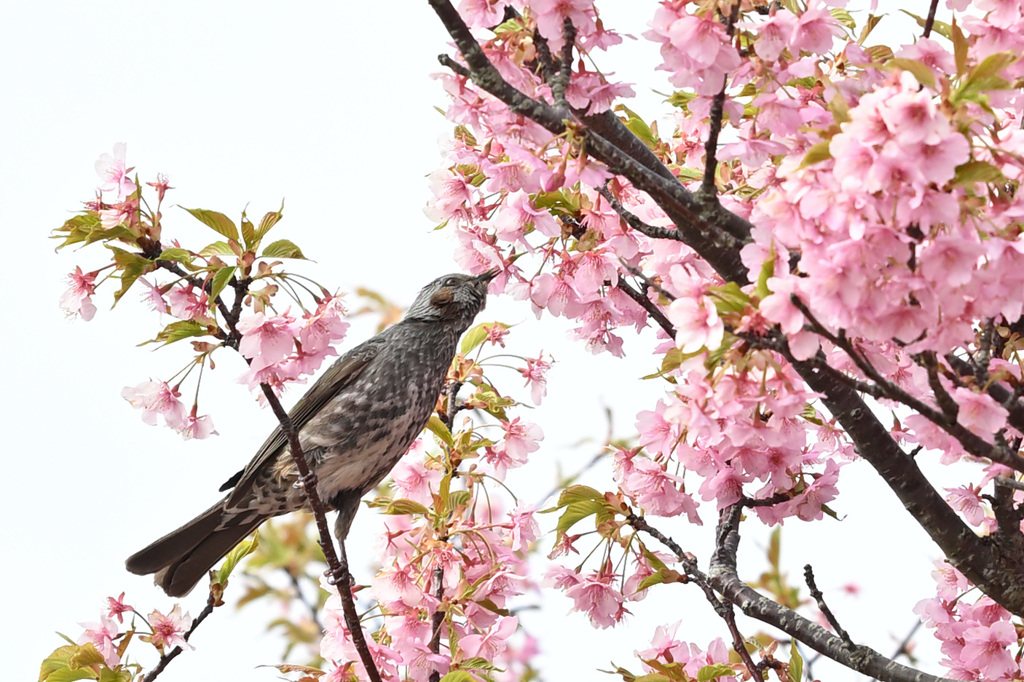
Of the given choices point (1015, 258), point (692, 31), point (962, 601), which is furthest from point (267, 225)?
point (962, 601)

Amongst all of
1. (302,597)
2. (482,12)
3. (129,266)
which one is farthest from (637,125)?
(302,597)

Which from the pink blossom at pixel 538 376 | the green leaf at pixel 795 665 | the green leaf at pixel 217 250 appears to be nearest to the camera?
the green leaf at pixel 217 250

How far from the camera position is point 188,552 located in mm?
4066

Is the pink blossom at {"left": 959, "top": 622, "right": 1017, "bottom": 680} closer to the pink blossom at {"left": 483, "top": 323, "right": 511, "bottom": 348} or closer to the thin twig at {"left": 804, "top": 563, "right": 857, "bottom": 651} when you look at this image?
the thin twig at {"left": 804, "top": 563, "right": 857, "bottom": 651}

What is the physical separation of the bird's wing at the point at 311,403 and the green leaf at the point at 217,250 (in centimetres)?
169

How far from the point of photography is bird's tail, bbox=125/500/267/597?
399 centimetres

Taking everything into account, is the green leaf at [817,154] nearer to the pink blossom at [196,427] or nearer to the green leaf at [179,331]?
the green leaf at [179,331]

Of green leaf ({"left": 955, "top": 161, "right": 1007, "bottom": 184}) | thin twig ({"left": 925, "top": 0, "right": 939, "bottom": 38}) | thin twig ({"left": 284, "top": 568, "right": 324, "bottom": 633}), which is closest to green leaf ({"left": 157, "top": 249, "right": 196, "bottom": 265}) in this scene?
green leaf ({"left": 955, "top": 161, "right": 1007, "bottom": 184})

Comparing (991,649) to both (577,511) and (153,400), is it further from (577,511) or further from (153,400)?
(153,400)

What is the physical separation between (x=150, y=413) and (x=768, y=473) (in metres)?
1.66

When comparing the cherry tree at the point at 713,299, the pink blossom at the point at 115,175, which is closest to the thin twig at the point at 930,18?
the cherry tree at the point at 713,299

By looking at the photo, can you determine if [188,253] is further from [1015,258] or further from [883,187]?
[1015,258]

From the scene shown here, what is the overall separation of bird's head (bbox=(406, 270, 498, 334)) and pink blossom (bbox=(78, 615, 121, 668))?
2.01 m

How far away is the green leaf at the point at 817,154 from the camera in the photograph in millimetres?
1660
